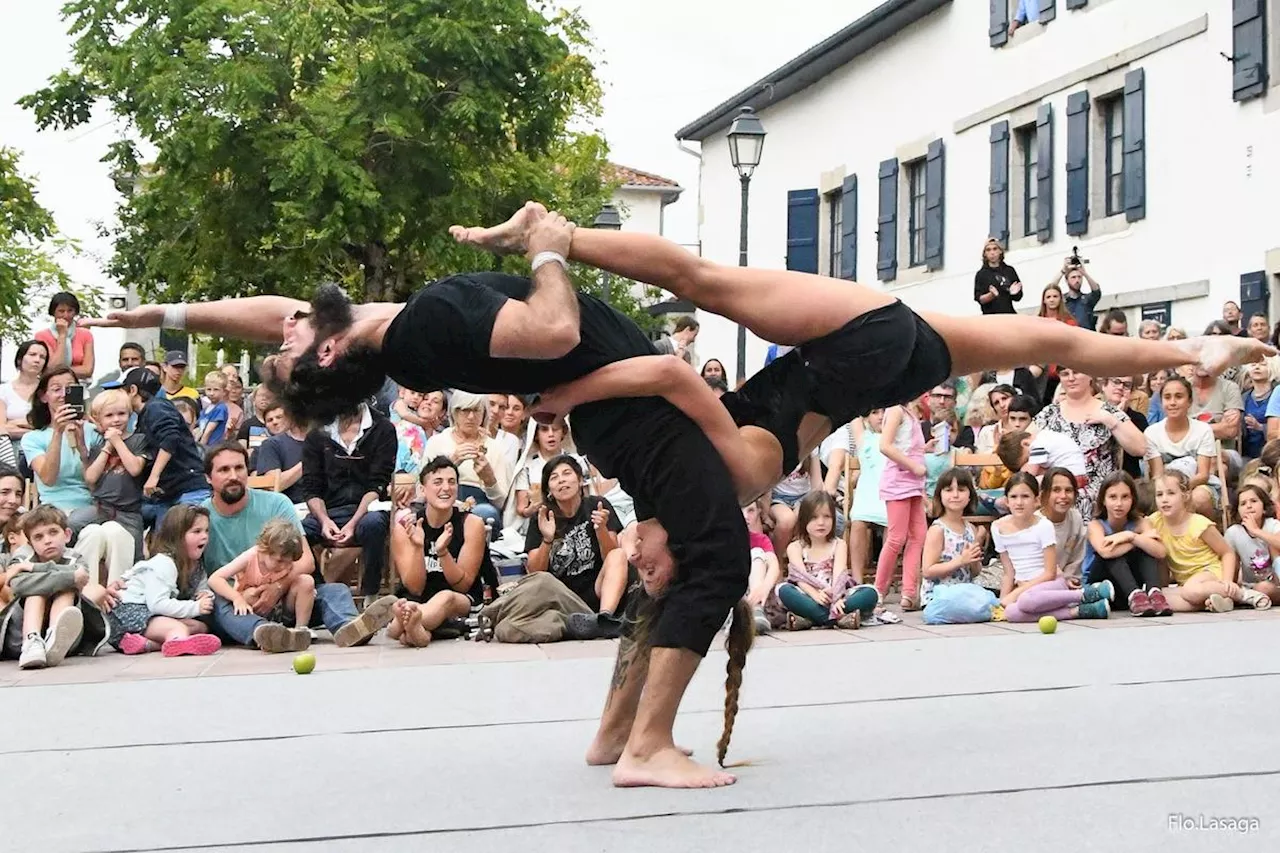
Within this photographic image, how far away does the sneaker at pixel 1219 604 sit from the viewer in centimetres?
882

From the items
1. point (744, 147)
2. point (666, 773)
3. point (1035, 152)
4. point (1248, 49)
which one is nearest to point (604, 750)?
point (666, 773)

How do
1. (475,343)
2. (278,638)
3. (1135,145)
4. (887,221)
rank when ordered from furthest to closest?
(887,221)
(1135,145)
(278,638)
(475,343)

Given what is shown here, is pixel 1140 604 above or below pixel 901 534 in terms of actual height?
below

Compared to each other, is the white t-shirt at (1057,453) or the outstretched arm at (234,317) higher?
the outstretched arm at (234,317)

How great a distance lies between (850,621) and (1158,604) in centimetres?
168

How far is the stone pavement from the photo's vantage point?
3895 mm

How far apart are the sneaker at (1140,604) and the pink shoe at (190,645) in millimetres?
4840

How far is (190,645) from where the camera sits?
809cm

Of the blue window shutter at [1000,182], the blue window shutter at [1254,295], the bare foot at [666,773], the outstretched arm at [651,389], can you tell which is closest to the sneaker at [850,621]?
the outstretched arm at [651,389]

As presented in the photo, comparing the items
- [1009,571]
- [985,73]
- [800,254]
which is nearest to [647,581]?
[1009,571]

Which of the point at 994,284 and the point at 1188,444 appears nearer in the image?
the point at 1188,444

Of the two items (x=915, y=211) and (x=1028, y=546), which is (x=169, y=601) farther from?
(x=915, y=211)

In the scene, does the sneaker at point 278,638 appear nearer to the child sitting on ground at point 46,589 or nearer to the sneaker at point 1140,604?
the child sitting on ground at point 46,589

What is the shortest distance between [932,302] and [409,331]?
18423mm
